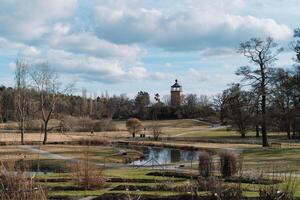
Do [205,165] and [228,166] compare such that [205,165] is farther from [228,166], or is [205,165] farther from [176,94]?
[176,94]

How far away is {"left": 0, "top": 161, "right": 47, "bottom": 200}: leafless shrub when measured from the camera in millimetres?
9258

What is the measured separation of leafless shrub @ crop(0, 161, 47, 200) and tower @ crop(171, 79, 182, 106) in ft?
453

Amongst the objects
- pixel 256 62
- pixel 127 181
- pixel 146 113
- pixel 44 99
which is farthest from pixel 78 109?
pixel 127 181

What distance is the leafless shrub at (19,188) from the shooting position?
30.4 ft

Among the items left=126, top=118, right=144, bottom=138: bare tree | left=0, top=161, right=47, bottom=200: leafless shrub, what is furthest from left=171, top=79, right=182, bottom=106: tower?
left=0, top=161, right=47, bottom=200: leafless shrub

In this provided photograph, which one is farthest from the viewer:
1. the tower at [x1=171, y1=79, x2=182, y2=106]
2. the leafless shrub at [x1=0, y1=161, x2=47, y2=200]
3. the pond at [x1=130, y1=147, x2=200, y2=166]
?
the tower at [x1=171, y1=79, x2=182, y2=106]

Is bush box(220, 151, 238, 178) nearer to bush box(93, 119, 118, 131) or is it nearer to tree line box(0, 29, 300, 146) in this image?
tree line box(0, 29, 300, 146)

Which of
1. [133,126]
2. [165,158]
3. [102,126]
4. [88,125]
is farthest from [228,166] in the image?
[102,126]

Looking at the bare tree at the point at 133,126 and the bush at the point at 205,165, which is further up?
the bare tree at the point at 133,126

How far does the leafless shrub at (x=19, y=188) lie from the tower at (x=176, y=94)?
453 feet

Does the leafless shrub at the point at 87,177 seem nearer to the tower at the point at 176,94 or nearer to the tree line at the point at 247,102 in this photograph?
the tree line at the point at 247,102

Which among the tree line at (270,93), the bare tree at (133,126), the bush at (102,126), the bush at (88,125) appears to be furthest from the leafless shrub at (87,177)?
the bush at (102,126)

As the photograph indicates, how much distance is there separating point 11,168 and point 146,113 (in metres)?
132

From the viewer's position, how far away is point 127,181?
19.2 meters
